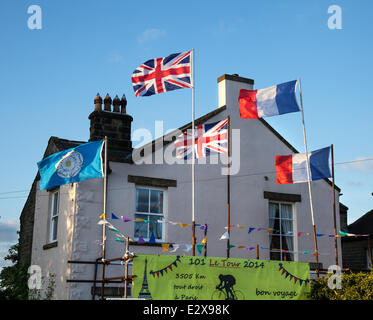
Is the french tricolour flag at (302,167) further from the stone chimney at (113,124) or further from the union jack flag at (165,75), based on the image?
the stone chimney at (113,124)

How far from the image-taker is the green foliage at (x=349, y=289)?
14094mm

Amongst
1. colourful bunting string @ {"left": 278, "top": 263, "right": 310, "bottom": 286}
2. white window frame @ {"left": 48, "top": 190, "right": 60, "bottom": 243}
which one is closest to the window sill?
white window frame @ {"left": 48, "top": 190, "right": 60, "bottom": 243}

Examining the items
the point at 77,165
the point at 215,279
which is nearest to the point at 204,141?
the point at 77,165

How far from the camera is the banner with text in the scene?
1325 cm

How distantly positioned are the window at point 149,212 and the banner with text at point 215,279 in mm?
3462

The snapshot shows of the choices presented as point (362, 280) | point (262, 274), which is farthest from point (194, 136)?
point (362, 280)

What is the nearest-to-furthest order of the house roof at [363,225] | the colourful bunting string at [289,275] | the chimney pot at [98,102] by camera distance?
the colourful bunting string at [289,275] < the chimney pot at [98,102] < the house roof at [363,225]

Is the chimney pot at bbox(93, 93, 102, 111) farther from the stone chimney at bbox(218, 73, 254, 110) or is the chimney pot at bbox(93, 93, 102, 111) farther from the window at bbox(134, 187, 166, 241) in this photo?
the stone chimney at bbox(218, 73, 254, 110)

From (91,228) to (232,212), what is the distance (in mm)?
4980

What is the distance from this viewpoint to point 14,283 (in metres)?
18.0

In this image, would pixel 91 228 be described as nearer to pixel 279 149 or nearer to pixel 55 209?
pixel 55 209

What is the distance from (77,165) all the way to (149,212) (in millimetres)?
3124

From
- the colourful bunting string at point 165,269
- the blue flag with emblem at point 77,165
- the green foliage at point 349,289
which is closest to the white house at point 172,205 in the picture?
the blue flag with emblem at point 77,165

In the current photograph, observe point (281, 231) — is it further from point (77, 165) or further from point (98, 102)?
point (77, 165)
